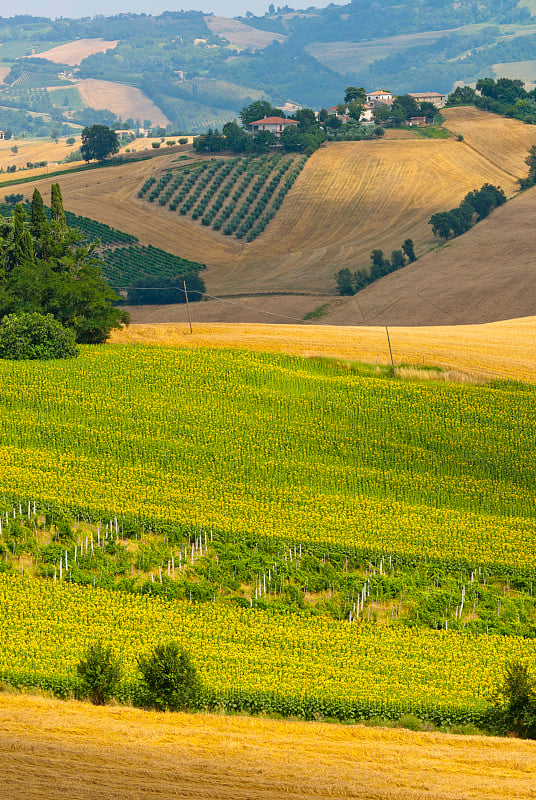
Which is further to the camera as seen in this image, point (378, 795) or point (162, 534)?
point (162, 534)

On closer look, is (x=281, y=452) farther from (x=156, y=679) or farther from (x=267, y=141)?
(x=267, y=141)

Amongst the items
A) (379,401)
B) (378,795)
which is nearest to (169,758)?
(378,795)

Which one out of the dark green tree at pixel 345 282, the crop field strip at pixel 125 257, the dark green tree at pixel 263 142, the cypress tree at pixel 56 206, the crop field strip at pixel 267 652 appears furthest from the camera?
the dark green tree at pixel 263 142

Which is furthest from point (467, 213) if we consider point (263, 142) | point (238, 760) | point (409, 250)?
point (238, 760)

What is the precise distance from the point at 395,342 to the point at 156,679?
53365mm

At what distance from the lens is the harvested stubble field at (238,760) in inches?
1090

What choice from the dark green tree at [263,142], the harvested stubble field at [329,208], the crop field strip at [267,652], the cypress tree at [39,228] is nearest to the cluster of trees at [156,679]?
the crop field strip at [267,652]

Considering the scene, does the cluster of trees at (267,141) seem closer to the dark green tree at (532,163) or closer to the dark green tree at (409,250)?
the dark green tree at (532,163)

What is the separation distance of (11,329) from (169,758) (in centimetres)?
4891

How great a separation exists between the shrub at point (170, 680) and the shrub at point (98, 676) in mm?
1144

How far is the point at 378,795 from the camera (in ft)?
90.1

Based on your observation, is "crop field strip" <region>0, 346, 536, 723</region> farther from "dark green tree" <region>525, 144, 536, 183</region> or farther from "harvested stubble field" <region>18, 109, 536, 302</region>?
"dark green tree" <region>525, 144, 536, 183</region>

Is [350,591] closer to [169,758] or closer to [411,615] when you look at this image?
[411,615]

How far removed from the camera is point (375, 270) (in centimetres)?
13838
